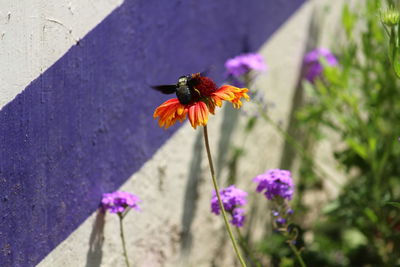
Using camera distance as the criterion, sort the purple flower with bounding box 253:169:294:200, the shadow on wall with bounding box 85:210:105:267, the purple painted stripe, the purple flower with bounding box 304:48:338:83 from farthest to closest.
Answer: the purple flower with bounding box 304:48:338:83
the shadow on wall with bounding box 85:210:105:267
the purple flower with bounding box 253:169:294:200
the purple painted stripe

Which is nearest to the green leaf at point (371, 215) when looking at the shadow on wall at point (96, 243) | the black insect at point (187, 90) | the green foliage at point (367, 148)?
the green foliage at point (367, 148)

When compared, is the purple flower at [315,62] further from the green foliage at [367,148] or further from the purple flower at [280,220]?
the purple flower at [280,220]

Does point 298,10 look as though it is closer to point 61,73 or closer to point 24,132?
point 61,73

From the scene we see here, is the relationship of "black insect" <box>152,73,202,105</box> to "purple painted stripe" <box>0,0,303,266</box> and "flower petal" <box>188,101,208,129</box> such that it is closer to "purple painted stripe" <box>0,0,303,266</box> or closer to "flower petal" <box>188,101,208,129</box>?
"flower petal" <box>188,101,208,129</box>

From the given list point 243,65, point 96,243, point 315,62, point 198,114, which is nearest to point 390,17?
point 198,114

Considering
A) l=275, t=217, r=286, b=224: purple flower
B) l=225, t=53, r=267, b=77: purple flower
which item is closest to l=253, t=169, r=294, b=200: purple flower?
l=275, t=217, r=286, b=224: purple flower

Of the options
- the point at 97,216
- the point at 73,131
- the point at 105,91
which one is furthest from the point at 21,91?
the point at 97,216

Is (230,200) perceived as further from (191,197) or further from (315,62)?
(315,62)
